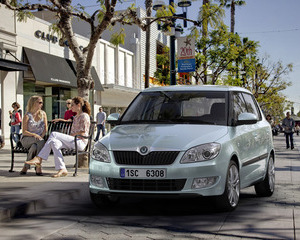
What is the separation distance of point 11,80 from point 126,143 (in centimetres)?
1809

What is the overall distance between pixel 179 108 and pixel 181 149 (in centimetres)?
120

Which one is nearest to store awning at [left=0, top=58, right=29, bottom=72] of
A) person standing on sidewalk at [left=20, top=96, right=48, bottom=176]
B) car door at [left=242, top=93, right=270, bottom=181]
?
person standing on sidewalk at [left=20, top=96, right=48, bottom=176]

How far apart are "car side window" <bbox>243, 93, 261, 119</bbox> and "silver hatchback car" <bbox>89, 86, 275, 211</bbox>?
1.32 feet

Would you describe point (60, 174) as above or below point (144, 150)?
below

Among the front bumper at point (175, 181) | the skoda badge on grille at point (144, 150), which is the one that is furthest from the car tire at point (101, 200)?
the skoda badge on grille at point (144, 150)

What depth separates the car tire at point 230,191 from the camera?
5.51 meters

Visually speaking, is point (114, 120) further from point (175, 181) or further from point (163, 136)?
point (175, 181)

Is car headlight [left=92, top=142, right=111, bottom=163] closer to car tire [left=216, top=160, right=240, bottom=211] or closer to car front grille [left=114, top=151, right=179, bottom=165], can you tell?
car front grille [left=114, top=151, right=179, bottom=165]

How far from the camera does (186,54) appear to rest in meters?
17.9

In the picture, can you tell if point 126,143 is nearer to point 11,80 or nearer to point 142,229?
point 142,229

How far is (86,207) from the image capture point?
6305 mm

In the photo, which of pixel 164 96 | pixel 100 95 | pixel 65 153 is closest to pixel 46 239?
pixel 164 96

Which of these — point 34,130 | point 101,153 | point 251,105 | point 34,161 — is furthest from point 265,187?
point 34,130

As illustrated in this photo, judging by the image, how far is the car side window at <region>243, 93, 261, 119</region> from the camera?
7.28 metres
